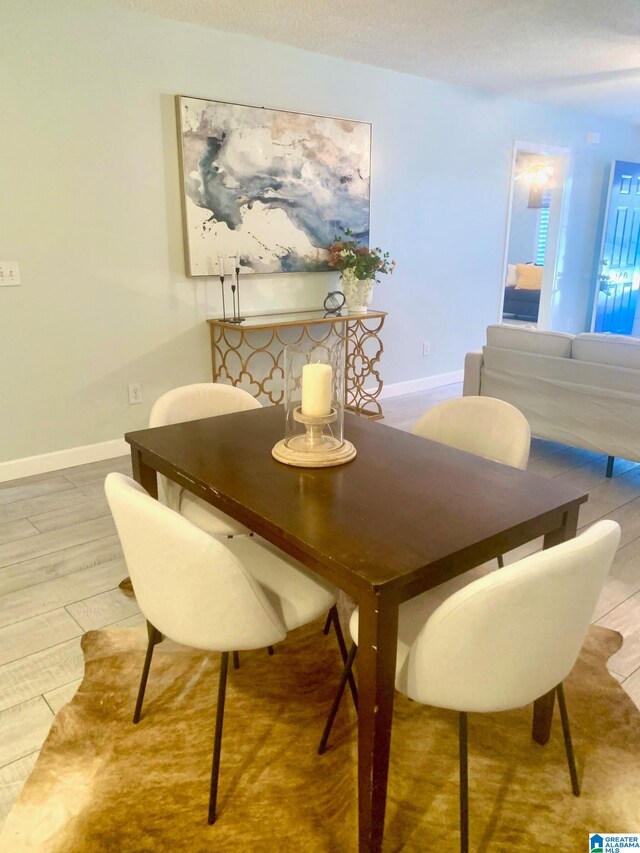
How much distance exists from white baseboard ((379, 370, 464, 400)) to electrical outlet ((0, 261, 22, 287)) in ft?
9.27

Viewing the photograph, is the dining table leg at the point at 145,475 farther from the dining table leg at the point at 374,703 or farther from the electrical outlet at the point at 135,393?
the electrical outlet at the point at 135,393

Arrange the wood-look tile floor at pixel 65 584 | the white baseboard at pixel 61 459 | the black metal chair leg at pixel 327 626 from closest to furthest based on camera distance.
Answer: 1. the wood-look tile floor at pixel 65 584
2. the black metal chair leg at pixel 327 626
3. the white baseboard at pixel 61 459

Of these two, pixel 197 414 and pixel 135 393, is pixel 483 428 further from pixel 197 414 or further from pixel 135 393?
pixel 135 393

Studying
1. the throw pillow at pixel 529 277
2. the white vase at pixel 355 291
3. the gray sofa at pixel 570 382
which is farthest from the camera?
the throw pillow at pixel 529 277

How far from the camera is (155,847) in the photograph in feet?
4.44

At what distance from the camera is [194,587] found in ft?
4.23

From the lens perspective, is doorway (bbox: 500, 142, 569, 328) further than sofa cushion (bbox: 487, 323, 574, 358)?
Yes

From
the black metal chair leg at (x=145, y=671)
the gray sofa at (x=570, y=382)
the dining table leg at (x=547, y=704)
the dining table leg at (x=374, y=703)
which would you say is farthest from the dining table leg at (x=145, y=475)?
the gray sofa at (x=570, y=382)

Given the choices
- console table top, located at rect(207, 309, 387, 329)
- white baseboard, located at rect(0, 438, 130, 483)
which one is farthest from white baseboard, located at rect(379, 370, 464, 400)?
white baseboard, located at rect(0, 438, 130, 483)

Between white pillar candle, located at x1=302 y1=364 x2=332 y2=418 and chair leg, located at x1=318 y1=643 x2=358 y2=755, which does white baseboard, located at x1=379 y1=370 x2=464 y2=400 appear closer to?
white pillar candle, located at x1=302 y1=364 x2=332 y2=418

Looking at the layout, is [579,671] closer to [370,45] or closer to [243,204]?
[243,204]

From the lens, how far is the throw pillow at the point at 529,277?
8.19 meters

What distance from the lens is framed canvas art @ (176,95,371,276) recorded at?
3.64 m

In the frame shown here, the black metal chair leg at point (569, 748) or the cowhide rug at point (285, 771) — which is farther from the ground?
the black metal chair leg at point (569, 748)
